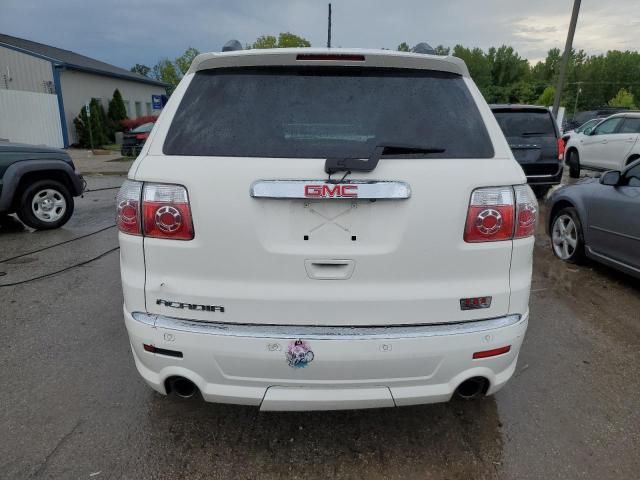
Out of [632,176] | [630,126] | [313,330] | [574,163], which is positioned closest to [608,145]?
[630,126]

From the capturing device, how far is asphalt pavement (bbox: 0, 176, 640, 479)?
2336mm

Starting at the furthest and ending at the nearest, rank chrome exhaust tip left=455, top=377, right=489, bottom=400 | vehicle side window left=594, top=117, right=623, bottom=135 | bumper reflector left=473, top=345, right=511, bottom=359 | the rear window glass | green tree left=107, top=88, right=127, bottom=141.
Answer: green tree left=107, top=88, right=127, bottom=141 < vehicle side window left=594, top=117, right=623, bottom=135 < the rear window glass < chrome exhaust tip left=455, top=377, right=489, bottom=400 < bumper reflector left=473, top=345, right=511, bottom=359

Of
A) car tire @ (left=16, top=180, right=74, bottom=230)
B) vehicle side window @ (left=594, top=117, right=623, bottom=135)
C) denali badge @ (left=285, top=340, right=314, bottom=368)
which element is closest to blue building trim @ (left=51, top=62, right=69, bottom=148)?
car tire @ (left=16, top=180, right=74, bottom=230)

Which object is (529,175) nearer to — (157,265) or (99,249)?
(99,249)

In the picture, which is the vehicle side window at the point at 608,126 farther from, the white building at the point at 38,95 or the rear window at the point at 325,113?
the white building at the point at 38,95

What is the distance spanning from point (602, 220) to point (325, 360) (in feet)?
14.0

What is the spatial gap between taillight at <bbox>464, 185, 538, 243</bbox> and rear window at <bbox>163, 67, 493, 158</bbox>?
204 millimetres

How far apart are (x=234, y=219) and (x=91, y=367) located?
6.53 feet

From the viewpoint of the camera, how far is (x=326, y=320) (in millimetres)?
2033

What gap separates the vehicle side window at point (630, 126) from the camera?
37.4 feet

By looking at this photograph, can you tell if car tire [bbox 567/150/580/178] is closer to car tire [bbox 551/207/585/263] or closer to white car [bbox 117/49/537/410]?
car tire [bbox 551/207/585/263]

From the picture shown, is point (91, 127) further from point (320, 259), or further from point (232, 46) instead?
point (320, 259)

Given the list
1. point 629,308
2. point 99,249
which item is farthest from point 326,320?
point 99,249

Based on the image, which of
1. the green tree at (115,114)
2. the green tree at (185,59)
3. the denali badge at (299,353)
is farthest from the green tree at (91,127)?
the green tree at (185,59)
